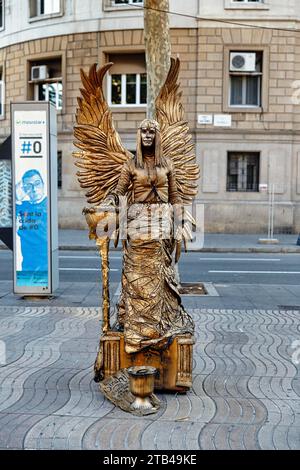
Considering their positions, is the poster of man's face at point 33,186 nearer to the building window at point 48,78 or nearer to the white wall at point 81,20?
the white wall at point 81,20

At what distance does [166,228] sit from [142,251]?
299 mm

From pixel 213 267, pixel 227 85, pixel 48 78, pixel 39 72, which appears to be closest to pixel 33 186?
pixel 213 267

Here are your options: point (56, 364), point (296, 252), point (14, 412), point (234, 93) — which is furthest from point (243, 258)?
point (14, 412)

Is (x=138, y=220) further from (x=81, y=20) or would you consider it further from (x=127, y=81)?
(x=81, y=20)

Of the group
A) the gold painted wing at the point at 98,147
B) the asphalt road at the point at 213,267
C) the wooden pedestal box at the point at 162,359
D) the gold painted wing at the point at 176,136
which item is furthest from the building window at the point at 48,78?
the wooden pedestal box at the point at 162,359

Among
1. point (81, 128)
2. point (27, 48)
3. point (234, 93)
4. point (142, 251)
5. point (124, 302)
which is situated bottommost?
point (124, 302)

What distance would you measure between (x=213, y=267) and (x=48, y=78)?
12540 mm

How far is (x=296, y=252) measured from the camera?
57.7 ft

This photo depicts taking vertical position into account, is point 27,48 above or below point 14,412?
above

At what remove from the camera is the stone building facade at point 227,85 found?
20719mm

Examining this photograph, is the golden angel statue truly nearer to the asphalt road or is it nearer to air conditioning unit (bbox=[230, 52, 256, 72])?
the asphalt road

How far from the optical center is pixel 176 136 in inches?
217
